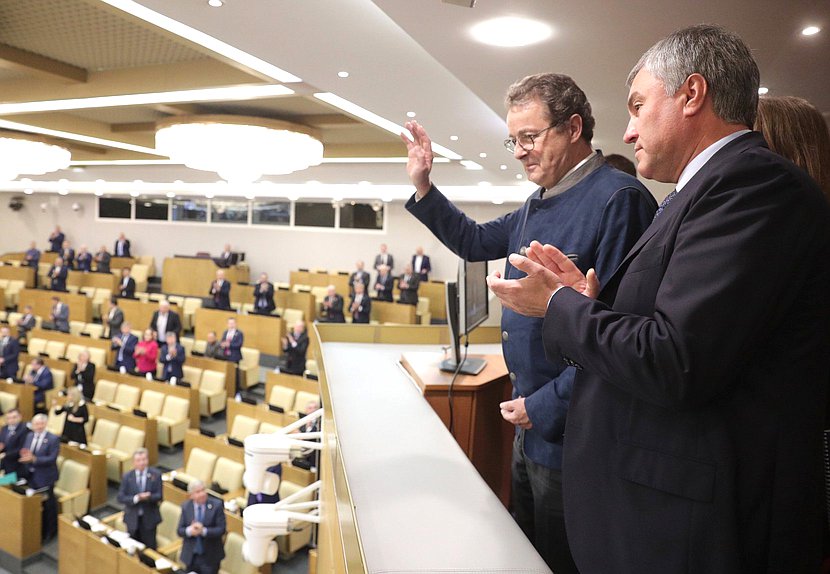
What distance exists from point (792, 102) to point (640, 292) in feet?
1.89

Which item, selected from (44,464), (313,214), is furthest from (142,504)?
(313,214)

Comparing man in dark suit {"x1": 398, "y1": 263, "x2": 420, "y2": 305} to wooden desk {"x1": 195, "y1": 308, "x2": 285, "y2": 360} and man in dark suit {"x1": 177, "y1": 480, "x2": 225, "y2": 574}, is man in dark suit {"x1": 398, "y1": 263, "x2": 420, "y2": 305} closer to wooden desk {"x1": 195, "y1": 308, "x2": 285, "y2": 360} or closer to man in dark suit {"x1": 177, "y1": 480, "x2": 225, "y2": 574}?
wooden desk {"x1": 195, "y1": 308, "x2": 285, "y2": 360}

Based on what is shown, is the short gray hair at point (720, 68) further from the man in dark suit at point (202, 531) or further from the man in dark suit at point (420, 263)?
the man in dark suit at point (420, 263)

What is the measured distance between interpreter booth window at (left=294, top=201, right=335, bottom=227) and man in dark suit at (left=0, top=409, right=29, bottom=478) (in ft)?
29.7

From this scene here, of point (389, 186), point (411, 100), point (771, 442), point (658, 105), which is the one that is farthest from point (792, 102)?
point (389, 186)

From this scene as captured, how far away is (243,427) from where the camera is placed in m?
6.81

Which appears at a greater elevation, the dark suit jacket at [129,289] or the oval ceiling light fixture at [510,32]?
the oval ceiling light fixture at [510,32]

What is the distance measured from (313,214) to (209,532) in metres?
10.7

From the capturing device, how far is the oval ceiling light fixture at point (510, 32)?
283 centimetres

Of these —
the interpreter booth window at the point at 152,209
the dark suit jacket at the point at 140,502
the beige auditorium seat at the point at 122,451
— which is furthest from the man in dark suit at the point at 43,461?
the interpreter booth window at the point at 152,209

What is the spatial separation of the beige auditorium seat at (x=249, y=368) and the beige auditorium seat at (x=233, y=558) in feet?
12.3

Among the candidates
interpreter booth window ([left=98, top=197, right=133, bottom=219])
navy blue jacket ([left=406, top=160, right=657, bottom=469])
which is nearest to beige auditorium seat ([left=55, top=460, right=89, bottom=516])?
navy blue jacket ([left=406, top=160, right=657, bottom=469])

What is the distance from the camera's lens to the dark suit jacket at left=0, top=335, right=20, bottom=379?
30.0 ft

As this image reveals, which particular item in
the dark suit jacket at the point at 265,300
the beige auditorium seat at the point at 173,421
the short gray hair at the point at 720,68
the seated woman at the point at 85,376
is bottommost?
the beige auditorium seat at the point at 173,421
